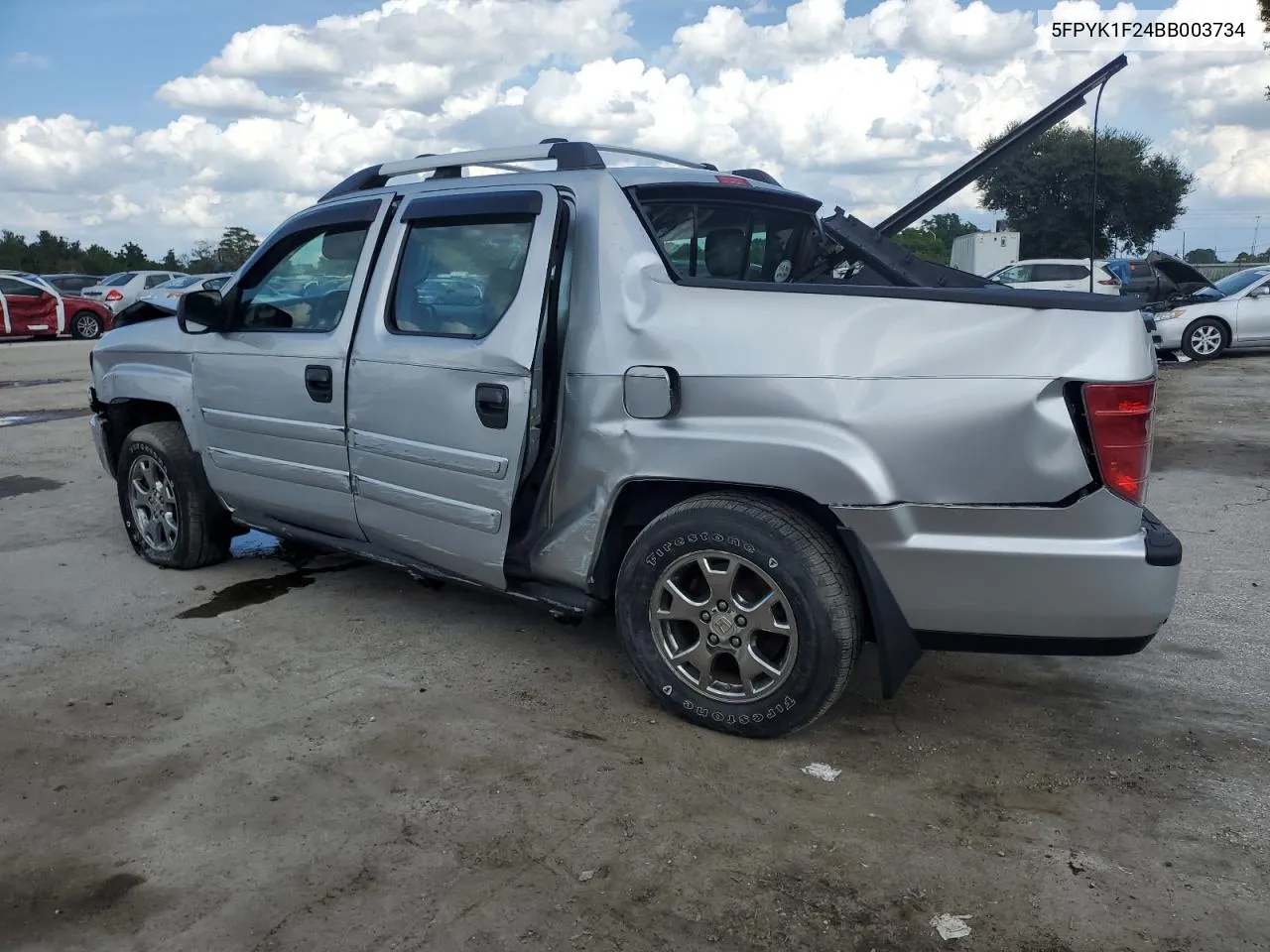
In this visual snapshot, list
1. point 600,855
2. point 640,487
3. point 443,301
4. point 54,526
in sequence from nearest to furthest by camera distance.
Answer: point 600,855
point 640,487
point 443,301
point 54,526

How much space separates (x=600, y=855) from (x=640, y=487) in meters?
→ 1.30

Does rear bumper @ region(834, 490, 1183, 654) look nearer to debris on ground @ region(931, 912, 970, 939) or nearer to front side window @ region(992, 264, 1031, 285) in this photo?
debris on ground @ region(931, 912, 970, 939)

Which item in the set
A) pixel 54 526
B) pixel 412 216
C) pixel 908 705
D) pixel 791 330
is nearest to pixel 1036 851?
pixel 908 705

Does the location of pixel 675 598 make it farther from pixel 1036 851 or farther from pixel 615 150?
pixel 615 150

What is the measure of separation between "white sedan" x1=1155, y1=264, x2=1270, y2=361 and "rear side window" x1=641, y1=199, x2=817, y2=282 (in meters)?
13.9

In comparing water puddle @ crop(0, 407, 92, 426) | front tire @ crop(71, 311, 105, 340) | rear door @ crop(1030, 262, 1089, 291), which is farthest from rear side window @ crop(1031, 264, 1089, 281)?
front tire @ crop(71, 311, 105, 340)

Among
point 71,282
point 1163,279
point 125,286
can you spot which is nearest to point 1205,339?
point 1163,279

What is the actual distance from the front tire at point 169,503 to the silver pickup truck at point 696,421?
463 mm

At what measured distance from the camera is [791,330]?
3.30m

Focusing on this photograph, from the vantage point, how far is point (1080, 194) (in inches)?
1523

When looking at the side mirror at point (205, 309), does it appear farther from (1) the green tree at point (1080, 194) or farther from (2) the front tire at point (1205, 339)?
(1) the green tree at point (1080, 194)

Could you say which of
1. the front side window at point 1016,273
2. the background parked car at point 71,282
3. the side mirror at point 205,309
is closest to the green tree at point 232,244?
the background parked car at point 71,282

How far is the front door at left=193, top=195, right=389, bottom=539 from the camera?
4.42m

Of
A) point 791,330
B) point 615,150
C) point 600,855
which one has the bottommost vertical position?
point 600,855
